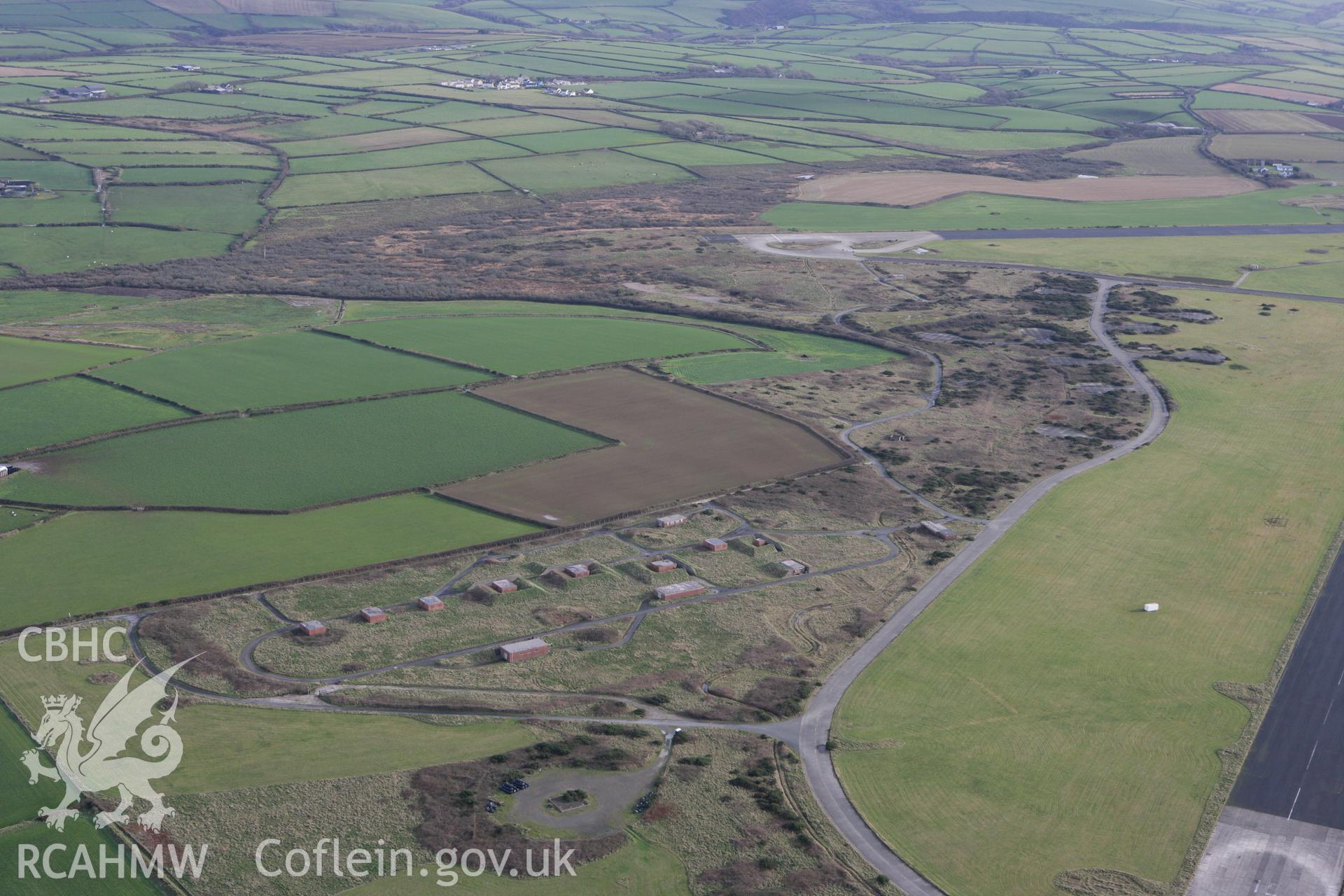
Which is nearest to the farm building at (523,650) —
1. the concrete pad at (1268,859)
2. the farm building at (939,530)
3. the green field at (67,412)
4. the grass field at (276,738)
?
the grass field at (276,738)

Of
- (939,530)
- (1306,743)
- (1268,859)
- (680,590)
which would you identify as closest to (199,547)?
(680,590)

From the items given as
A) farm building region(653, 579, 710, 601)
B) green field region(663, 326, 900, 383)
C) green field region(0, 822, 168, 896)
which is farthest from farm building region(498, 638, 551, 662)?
green field region(663, 326, 900, 383)

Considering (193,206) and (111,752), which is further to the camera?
(193,206)

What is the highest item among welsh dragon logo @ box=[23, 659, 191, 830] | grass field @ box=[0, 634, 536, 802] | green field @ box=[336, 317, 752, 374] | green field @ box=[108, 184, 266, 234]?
green field @ box=[108, 184, 266, 234]

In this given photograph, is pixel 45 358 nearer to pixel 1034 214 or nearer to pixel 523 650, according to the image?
pixel 523 650

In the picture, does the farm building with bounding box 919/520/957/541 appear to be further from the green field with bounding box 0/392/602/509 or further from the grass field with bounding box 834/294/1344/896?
the green field with bounding box 0/392/602/509

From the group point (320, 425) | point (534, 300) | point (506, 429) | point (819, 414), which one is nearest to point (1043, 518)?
point (819, 414)
